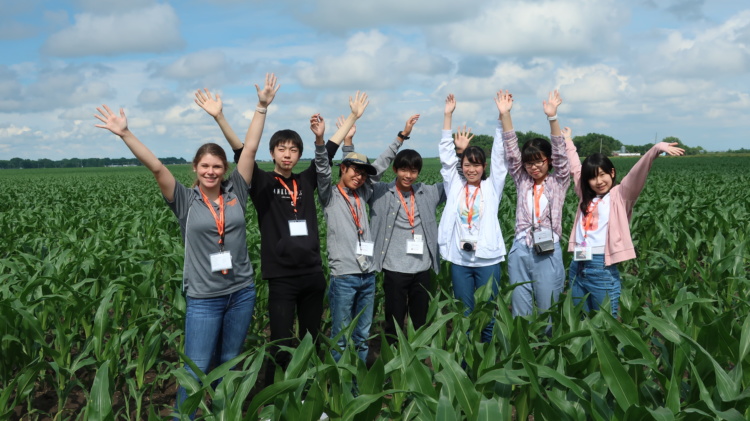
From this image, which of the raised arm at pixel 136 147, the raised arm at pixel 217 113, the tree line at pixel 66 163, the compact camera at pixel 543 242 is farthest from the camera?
the tree line at pixel 66 163

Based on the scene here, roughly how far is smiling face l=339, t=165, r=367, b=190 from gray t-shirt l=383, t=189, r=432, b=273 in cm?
33

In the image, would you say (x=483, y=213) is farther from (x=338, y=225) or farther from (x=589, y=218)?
(x=338, y=225)

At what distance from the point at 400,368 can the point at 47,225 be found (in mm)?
8231

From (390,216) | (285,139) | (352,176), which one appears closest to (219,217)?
(285,139)

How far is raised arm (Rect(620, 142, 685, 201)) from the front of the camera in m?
3.56

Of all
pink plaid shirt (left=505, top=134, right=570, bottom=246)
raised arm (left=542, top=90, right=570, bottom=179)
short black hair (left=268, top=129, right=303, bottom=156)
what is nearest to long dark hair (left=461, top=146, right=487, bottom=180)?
pink plaid shirt (left=505, top=134, right=570, bottom=246)

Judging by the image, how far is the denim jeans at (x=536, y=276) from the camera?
379 cm

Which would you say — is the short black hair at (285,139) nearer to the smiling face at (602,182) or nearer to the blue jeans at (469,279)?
the blue jeans at (469,279)

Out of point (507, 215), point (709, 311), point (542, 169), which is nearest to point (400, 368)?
point (709, 311)

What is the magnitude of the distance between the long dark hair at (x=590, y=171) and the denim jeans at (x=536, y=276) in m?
0.38

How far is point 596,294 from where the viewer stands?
377 cm

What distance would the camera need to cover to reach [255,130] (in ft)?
10.6

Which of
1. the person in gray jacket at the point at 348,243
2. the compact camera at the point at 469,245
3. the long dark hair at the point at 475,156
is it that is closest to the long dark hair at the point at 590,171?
the long dark hair at the point at 475,156

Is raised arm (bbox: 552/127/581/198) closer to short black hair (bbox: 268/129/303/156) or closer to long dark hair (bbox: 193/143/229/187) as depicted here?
short black hair (bbox: 268/129/303/156)
